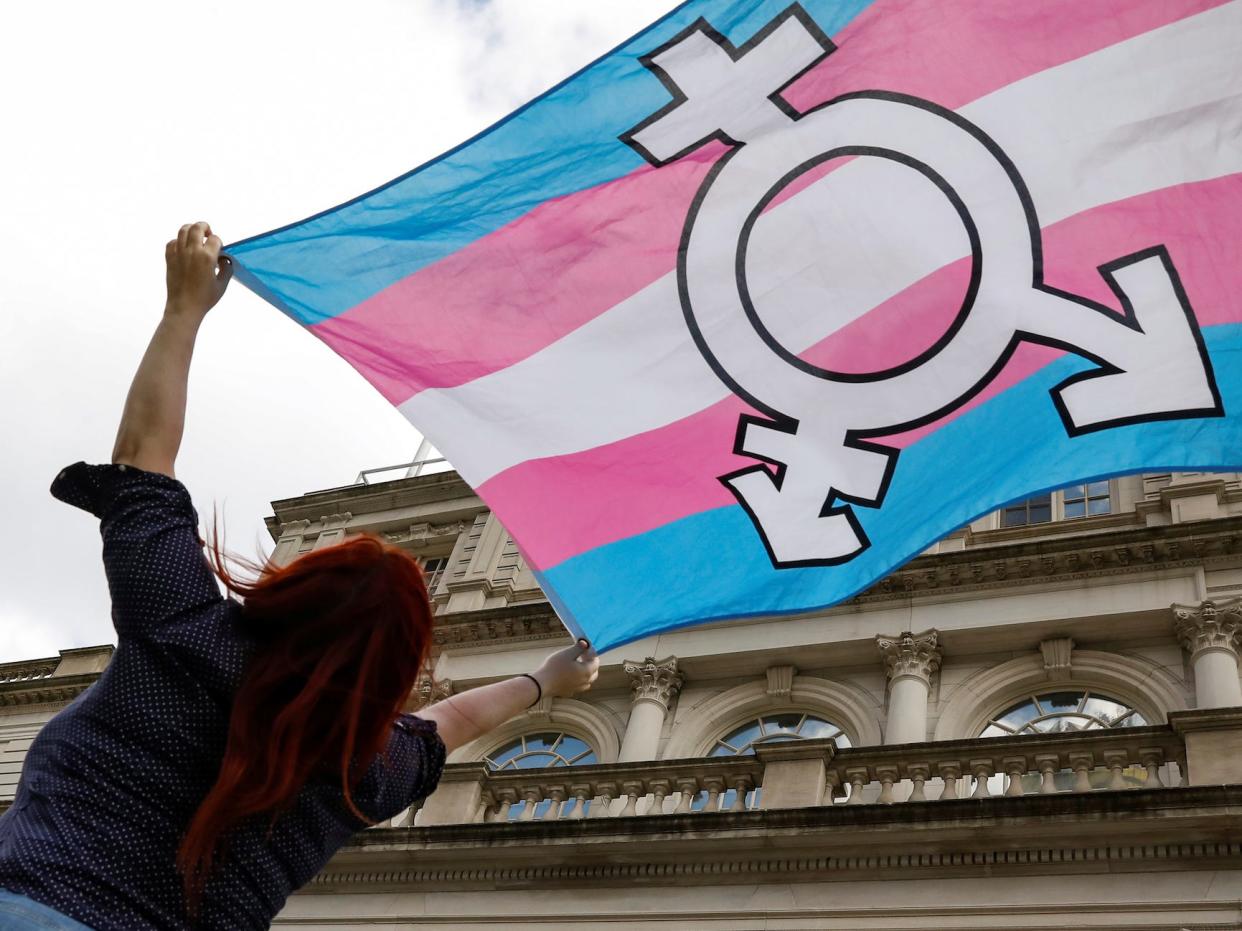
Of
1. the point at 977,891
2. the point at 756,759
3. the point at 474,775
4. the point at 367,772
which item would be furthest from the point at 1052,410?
the point at 474,775

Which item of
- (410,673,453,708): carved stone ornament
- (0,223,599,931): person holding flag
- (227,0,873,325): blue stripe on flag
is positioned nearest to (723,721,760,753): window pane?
Result: (410,673,453,708): carved stone ornament

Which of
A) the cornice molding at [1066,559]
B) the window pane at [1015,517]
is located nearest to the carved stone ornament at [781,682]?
the cornice molding at [1066,559]

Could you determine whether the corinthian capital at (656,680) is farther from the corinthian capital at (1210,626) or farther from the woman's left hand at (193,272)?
the woman's left hand at (193,272)

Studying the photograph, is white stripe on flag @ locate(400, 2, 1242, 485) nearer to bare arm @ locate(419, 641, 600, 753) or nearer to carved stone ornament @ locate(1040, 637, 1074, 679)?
bare arm @ locate(419, 641, 600, 753)

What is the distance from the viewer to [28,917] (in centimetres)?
221

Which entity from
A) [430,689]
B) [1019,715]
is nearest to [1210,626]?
[1019,715]

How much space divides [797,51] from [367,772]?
16.6ft

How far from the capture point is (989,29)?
648cm

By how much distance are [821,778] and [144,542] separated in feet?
42.7

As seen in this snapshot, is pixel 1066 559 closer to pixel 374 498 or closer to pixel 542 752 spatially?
pixel 542 752

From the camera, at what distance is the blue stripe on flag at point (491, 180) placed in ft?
22.3

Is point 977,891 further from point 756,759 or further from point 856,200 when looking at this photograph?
point 856,200

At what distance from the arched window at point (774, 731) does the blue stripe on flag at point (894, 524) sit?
12285 mm

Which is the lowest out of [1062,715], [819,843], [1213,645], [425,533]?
[819,843]
